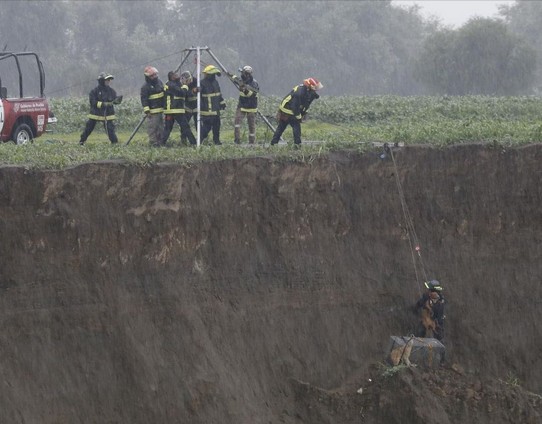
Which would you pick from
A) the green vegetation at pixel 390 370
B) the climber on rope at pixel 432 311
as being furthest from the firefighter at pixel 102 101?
the green vegetation at pixel 390 370

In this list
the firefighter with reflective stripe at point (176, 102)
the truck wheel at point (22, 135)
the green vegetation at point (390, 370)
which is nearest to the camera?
the green vegetation at point (390, 370)

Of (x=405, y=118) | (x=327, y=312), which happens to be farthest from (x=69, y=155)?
(x=405, y=118)

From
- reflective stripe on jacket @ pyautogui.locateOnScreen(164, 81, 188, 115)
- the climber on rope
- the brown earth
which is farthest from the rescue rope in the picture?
reflective stripe on jacket @ pyautogui.locateOnScreen(164, 81, 188, 115)

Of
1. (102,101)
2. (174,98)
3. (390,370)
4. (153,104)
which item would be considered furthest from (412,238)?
(102,101)

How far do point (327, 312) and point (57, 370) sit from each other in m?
4.93

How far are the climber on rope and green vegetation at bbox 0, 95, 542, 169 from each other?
2820mm

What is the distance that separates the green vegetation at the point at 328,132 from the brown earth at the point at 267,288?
15.2 inches

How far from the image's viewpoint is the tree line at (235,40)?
2749 inches

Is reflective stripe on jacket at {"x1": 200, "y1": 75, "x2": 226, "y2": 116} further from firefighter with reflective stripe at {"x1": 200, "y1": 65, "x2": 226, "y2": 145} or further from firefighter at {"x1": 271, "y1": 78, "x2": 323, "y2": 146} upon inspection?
firefighter at {"x1": 271, "y1": 78, "x2": 323, "y2": 146}

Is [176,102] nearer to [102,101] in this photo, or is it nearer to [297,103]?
[102,101]

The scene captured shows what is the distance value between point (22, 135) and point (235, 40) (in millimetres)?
52356

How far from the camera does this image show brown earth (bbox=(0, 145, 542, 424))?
16.0m

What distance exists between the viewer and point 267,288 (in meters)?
18.0

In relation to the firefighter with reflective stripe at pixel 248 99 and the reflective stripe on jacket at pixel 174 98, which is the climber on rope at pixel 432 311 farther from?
the reflective stripe on jacket at pixel 174 98
